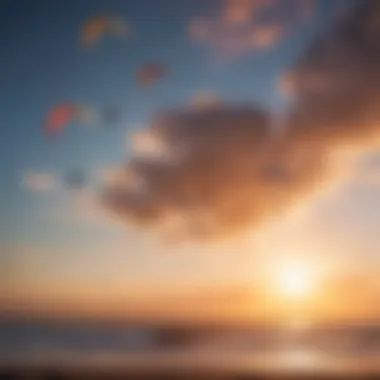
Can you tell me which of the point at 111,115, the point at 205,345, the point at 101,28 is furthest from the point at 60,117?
the point at 205,345

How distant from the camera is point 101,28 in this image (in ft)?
6.18

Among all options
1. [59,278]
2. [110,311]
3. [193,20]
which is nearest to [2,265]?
[59,278]

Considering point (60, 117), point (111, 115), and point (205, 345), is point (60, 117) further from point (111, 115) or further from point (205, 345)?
point (205, 345)

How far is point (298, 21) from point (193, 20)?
1.02 feet

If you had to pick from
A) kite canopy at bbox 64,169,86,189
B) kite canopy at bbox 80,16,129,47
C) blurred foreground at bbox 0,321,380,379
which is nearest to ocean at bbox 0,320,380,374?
blurred foreground at bbox 0,321,380,379

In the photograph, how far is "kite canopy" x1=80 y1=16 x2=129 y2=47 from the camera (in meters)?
1.88

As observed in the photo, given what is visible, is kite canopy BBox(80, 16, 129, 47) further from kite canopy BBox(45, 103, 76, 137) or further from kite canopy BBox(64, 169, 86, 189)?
kite canopy BBox(64, 169, 86, 189)

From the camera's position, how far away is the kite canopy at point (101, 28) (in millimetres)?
1880

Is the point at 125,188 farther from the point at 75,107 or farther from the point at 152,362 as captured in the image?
the point at 152,362

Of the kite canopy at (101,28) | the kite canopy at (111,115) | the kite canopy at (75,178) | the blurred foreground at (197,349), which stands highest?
the kite canopy at (101,28)

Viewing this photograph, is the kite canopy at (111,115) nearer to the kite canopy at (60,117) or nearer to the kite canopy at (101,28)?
the kite canopy at (60,117)

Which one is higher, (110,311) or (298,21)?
(298,21)

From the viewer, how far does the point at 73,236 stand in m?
1.88

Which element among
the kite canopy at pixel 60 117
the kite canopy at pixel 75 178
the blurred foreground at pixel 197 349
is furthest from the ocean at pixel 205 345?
the kite canopy at pixel 60 117
